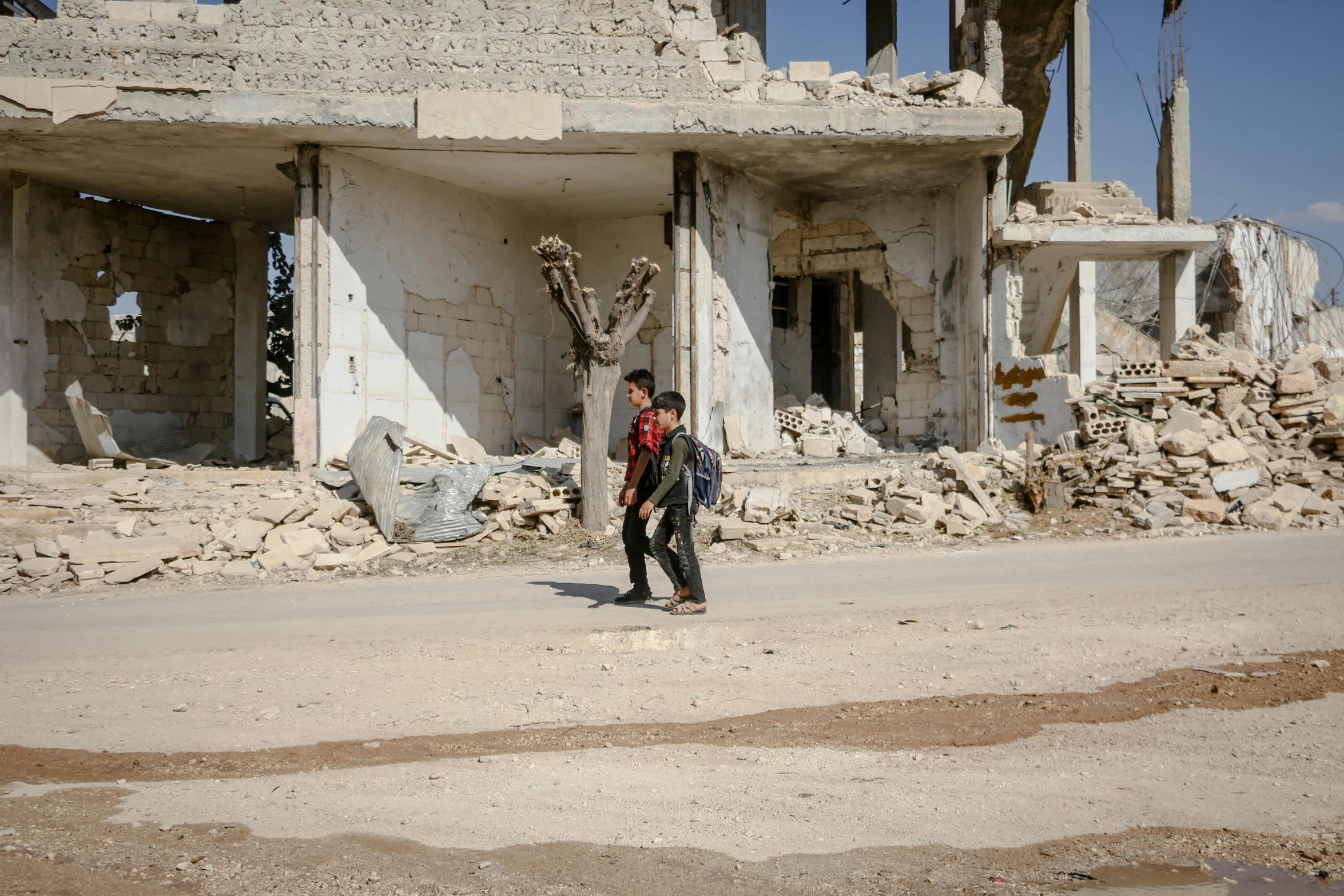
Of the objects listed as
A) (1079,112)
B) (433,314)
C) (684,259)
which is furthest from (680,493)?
(1079,112)

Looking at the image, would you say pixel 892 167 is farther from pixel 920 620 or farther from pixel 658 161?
pixel 920 620

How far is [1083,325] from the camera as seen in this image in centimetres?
→ 1858

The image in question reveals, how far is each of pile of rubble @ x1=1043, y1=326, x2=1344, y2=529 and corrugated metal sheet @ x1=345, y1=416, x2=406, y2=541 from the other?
284 inches

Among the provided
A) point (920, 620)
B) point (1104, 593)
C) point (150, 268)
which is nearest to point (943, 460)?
point (1104, 593)

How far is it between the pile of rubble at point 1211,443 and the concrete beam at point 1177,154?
173 inches

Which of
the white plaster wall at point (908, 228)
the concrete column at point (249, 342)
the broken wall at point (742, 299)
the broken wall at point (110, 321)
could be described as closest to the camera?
the broken wall at point (742, 299)

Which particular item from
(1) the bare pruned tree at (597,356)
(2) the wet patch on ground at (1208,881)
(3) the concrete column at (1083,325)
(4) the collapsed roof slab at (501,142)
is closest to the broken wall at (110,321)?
(4) the collapsed roof slab at (501,142)

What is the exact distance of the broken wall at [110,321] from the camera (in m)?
14.0

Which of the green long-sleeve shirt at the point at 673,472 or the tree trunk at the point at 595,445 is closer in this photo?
the green long-sleeve shirt at the point at 673,472

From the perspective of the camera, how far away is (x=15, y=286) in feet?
44.5

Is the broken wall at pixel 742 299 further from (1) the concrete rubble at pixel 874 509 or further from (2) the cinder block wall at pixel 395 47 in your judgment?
(1) the concrete rubble at pixel 874 509

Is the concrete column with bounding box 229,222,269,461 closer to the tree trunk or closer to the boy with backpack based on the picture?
the tree trunk

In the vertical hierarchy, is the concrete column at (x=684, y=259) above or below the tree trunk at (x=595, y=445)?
above

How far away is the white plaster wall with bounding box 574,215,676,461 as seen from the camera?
16031mm
